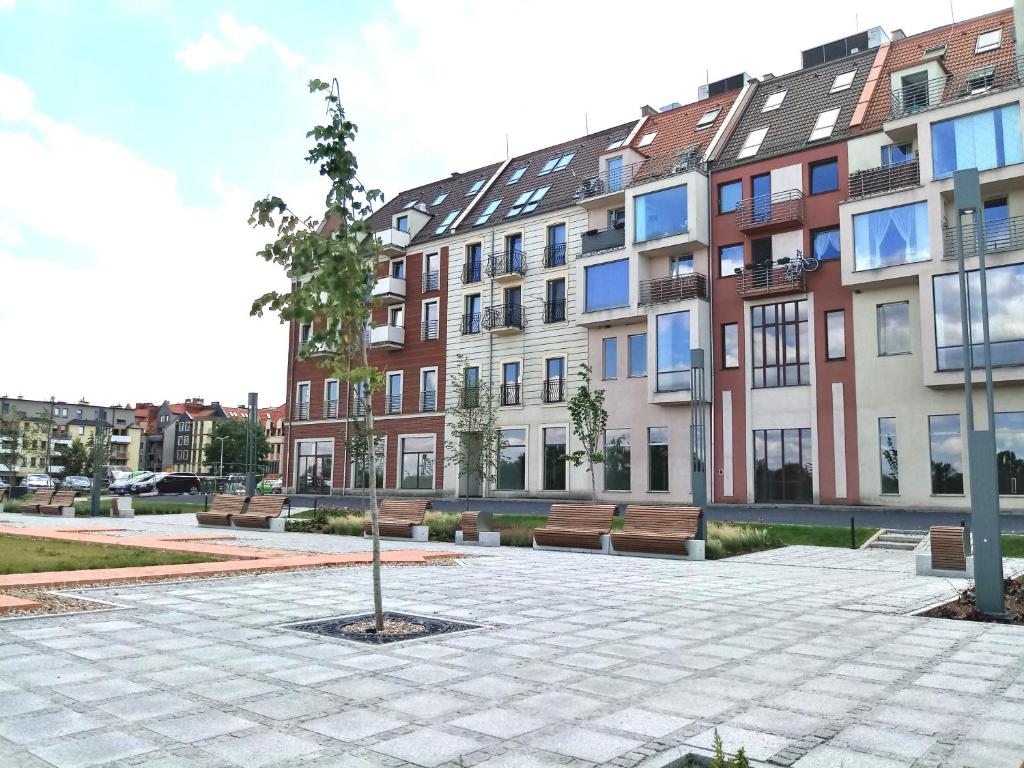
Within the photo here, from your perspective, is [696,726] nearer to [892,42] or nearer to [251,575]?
[251,575]

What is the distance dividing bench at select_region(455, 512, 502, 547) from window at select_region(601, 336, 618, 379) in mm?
16562

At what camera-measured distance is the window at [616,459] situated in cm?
3509

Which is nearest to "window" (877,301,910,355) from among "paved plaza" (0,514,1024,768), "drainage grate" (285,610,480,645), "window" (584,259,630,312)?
"window" (584,259,630,312)

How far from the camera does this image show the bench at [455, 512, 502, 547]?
20250 millimetres

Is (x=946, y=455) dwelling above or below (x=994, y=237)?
below

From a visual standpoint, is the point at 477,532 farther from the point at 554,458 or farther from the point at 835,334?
the point at 554,458

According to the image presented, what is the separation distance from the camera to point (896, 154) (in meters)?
29.5

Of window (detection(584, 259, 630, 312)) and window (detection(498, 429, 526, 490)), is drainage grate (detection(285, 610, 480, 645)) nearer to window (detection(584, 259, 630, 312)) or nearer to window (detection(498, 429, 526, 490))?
window (detection(584, 259, 630, 312))

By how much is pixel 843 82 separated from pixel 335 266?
31742 mm

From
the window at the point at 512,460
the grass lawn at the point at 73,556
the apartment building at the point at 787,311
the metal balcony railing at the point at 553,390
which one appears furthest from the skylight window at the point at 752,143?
the grass lawn at the point at 73,556

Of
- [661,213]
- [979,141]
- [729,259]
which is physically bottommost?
[729,259]

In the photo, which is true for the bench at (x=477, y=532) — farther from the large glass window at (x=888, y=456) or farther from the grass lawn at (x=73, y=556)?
the large glass window at (x=888, y=456)

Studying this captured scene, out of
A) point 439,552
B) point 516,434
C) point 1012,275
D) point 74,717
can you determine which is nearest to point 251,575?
point 439,552

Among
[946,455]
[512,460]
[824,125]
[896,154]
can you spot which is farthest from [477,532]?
[824,125]
